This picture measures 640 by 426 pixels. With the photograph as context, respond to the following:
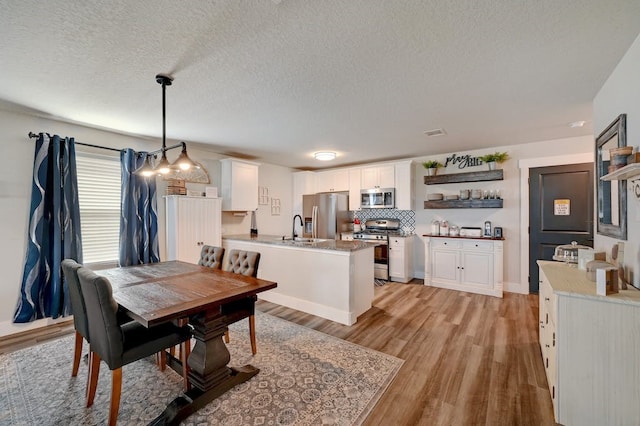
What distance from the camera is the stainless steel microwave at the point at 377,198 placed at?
518 cm

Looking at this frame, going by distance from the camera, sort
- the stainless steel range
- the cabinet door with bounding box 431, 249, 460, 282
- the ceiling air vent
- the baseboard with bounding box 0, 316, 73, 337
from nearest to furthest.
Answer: the baseboard with bounding box 0, 316, 73, 337 < the ceiling air vent < the cabinet door with bounding box 431, 249, 460, 282 < the stainless steel range

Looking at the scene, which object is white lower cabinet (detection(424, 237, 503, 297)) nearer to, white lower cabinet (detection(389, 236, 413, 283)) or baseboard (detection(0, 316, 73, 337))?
white lower cabinet (detection(389, 236, 413, 283))

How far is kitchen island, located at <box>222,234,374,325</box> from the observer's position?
10.3 feet

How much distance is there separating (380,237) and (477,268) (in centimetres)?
166

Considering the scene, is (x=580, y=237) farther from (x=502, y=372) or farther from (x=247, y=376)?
(x=247, y=376)

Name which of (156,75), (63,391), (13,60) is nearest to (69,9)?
(156,75)

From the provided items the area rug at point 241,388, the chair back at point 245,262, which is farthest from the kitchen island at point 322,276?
the chair back at point 245,262

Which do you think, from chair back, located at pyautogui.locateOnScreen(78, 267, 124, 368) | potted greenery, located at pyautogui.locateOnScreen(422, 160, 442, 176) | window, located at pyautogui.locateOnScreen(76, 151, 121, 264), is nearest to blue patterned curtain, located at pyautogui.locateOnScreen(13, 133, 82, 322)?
window, located at pyautogui.locateOnScreen(76, 151, 121, 264)

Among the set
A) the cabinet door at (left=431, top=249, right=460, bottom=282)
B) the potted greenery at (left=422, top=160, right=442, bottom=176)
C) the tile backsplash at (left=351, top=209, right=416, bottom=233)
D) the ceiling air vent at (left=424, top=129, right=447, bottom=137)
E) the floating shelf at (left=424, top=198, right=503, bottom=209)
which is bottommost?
the cabinet door at (left=431, top=249, right=460, bottom=282)

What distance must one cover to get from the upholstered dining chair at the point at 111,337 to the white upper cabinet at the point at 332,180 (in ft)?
14.7

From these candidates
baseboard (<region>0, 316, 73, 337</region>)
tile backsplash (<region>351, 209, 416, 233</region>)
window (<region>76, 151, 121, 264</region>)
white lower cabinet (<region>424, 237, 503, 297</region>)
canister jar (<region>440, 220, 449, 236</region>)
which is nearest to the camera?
baseboard (<region>0, 316, 73, 337</region>)

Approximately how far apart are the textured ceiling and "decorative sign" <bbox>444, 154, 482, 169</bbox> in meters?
1.31

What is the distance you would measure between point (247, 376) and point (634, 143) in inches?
124

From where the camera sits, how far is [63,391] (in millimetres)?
1975
